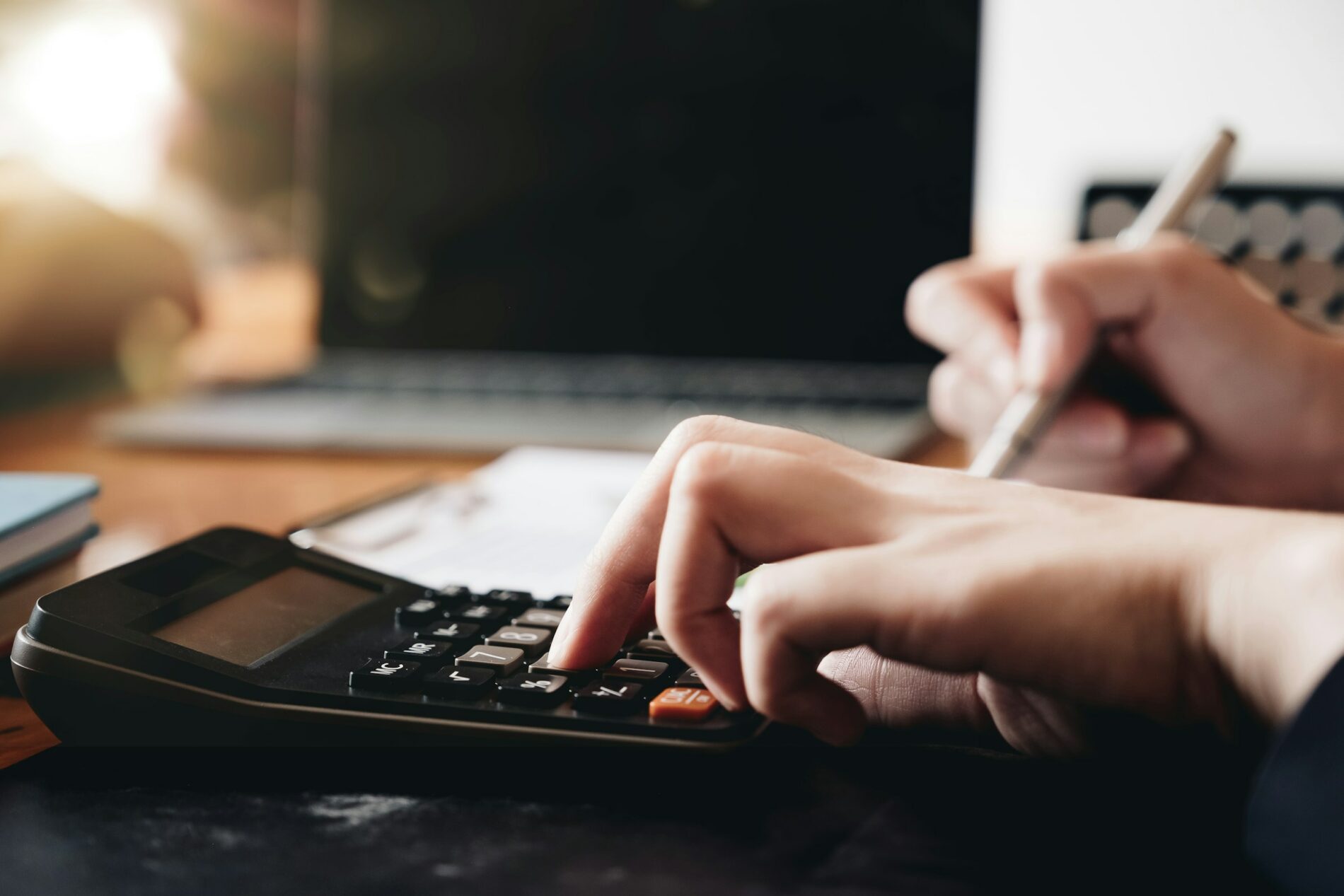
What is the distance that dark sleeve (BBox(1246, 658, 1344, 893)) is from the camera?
0.23 metres

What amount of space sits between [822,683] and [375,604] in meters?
0.17

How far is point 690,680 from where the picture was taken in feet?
1.09

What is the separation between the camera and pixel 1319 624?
250 millimetres

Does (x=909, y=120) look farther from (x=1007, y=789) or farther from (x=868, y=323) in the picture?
(x=1007, y=789)

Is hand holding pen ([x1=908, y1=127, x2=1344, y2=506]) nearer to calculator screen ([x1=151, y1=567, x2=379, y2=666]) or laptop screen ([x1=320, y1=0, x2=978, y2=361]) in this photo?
laptop screen ([x1=320, y1=0, x2=978, y2=361])

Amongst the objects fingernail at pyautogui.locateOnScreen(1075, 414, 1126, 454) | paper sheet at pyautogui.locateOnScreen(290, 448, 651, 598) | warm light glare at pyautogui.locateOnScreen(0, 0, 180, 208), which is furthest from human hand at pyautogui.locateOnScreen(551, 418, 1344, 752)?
warm light glare at pyautogui.locateOnScreen(0, 0, 180, 208)

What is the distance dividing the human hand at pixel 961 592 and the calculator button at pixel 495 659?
0.5 inches

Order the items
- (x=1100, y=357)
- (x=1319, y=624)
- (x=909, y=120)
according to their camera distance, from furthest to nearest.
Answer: (x=909, y=120), (x=1100, y=357), (x=1319, y=624)

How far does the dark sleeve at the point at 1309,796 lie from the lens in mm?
233

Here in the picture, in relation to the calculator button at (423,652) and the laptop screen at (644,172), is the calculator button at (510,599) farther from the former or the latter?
the laptop screen at (644,172)

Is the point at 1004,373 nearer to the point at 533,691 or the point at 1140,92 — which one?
the point at 533,691

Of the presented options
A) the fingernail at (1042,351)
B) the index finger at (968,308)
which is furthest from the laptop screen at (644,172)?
the fingernail at (1042,351)

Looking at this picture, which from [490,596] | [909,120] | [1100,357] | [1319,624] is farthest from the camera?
[909,120]

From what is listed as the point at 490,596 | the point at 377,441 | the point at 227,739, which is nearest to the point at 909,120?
the point at 377,441
